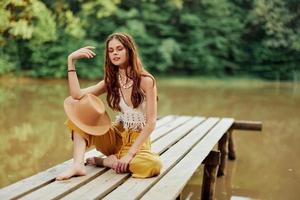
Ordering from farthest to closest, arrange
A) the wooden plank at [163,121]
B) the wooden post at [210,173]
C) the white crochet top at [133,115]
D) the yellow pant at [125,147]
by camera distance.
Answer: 1. the wooden plank at [163,121]
2. the wooden post at [210,173]
3. the white crochet top at [133,115]
4. the yellow pant at [125,147]

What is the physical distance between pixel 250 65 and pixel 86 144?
18.8 meters

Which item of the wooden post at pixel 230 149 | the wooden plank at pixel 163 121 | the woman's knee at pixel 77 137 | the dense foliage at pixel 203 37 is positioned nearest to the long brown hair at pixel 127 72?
the woman's knee at pixel 77 137

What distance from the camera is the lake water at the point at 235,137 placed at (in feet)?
15.3

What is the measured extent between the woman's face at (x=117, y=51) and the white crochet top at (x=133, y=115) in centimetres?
26

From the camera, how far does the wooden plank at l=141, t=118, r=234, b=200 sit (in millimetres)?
2535

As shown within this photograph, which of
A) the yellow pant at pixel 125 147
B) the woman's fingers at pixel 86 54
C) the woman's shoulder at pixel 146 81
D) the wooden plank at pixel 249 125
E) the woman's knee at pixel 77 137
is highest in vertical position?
the woman's fingers at pixel 86 54

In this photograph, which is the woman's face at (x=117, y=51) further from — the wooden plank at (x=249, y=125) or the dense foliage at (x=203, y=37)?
the dense foliage at (x=203, y=37)

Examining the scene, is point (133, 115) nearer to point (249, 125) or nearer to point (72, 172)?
point (72, 172)

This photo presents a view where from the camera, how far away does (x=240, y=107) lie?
10.6m

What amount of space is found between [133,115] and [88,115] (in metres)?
0.32


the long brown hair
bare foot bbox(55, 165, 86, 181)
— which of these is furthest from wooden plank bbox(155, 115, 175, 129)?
bare foot bbox(55, 165, 86, 181)

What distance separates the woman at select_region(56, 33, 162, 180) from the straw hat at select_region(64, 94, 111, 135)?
0.04m

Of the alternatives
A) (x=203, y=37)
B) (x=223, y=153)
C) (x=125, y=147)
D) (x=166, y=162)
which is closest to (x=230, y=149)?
(x=223, y=153)

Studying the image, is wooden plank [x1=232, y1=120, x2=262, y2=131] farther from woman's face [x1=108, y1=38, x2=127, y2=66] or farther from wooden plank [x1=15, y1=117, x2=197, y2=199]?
wooden plank [x1=15, y1=117, x2=197, y2=199]
